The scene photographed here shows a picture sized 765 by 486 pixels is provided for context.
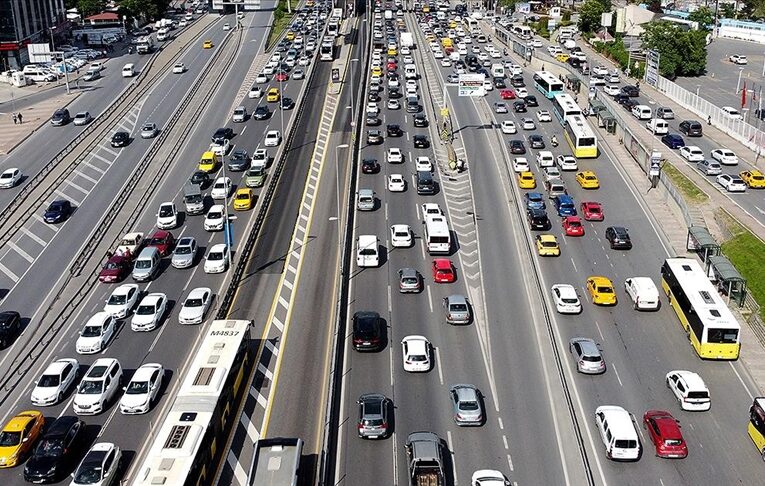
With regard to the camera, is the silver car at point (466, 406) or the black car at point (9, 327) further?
the black car at point (9, 327)

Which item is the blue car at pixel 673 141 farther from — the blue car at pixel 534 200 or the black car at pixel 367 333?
the black car at pixel 367 333

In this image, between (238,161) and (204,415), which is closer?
(204,415)

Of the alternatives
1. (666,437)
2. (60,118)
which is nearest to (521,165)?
(666,437)

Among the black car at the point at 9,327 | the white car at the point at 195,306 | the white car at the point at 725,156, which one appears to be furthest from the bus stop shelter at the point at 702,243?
the black car at the point at 9,327

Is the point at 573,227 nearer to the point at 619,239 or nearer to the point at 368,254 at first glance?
the point at 619,239

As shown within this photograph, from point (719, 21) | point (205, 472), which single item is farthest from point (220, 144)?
point (719, 21)

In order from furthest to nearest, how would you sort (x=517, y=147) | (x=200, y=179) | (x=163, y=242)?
(x=517, y=147), (x=200, y=179), (x=163, y=242)

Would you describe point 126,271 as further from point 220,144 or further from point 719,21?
point 719,21
